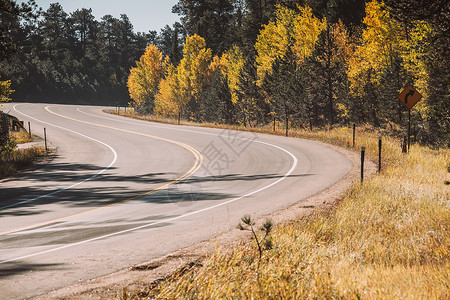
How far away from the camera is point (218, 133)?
98.7 ft

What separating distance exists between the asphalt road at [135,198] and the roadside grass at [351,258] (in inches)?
62.2

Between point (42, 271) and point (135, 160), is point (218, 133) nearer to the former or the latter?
point (135, 160)

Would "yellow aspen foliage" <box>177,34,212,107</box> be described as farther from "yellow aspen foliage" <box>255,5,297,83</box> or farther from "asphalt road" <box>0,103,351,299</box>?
"asphalt road" <box>0,103,351,299</box>

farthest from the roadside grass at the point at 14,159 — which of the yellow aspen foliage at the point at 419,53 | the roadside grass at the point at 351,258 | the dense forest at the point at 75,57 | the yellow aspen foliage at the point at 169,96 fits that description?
the dense forest at the point at 75,57

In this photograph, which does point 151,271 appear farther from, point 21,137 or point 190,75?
point 190,75

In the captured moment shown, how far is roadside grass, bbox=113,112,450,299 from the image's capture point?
492cm

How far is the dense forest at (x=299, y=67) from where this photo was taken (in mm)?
22484

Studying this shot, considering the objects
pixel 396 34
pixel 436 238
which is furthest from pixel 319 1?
pixel 436 238

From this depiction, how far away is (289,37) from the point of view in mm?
41000

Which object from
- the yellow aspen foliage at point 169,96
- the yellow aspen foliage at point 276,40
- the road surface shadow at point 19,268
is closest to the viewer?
the road surface shadow at point 19,268

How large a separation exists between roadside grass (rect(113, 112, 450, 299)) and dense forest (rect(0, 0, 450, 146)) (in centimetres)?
708

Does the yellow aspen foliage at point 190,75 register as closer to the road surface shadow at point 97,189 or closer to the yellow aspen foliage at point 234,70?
the yellow aspen foliage at point 234,70

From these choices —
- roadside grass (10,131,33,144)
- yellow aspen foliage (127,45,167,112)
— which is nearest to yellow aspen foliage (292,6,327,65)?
roadside grass (10,131,33,144)

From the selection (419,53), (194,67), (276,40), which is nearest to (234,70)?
(194,67)
